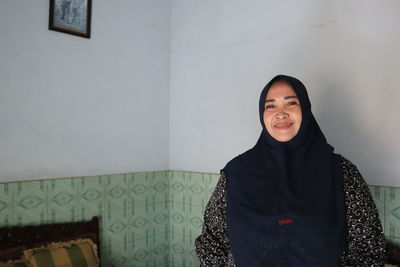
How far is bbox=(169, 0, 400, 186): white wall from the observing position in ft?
5.32

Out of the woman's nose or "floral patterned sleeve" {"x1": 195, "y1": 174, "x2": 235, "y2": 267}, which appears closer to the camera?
the woman's nose

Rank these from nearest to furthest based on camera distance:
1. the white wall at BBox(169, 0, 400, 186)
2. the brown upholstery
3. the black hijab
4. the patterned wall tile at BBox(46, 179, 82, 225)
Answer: the black hijab
the white wall at BBox(169, 0, 400, 186)
the brown upholstery
the patterned wall tile at BBox(46, 179, 82, 225)

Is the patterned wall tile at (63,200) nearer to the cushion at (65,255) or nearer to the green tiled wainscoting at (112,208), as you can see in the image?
the green tiled wainscoting at (112,208)

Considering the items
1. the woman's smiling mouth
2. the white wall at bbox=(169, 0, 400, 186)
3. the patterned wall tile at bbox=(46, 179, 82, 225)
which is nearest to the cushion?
the patterned wall tile at bbox=(46, 179, 82, 225)

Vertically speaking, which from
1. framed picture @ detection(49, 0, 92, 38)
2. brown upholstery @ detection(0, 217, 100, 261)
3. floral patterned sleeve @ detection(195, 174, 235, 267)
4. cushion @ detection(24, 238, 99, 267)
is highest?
framed picture @ detection(49, 0, 92, 38)

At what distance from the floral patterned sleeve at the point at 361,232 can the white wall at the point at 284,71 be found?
0.40 metres

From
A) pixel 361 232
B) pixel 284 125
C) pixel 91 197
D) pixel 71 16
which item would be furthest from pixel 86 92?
pixel 361 232

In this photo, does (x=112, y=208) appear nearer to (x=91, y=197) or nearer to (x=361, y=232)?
(x=91, y=197)

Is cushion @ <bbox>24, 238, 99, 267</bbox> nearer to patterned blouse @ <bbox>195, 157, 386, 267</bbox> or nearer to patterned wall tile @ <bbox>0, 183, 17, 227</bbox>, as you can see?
patterned wall tile @ <bbox>0, 183, 17, 227</bbox>

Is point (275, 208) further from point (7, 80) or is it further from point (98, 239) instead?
point (7, 80)

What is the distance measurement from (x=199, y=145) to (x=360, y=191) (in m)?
1.30

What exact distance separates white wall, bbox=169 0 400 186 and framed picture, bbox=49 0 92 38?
715 millimetres

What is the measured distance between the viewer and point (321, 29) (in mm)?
1832

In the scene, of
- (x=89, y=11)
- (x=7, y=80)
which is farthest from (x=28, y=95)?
(x=89, y=11)
